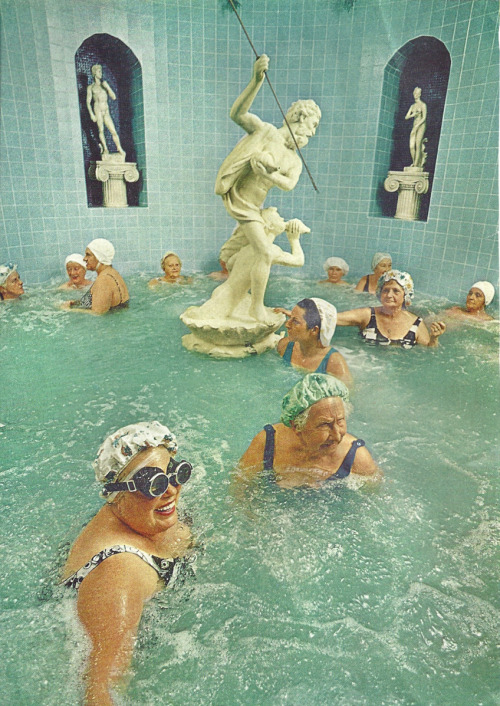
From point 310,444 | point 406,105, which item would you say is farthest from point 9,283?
A: point 406,105

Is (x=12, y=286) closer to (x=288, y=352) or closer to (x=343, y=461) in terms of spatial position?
(x=288, y=352)

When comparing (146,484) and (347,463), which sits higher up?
(146,484)

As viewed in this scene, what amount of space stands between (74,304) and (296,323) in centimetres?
328

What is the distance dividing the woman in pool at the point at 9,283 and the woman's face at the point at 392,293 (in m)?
4.34

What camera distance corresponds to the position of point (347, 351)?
5129 millimetres

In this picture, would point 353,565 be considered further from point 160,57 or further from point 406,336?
point 160,57

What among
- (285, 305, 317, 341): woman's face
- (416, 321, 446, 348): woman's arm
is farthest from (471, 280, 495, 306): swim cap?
(285, 305, 317, 341): woman's face

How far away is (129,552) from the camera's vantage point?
1.86 metres

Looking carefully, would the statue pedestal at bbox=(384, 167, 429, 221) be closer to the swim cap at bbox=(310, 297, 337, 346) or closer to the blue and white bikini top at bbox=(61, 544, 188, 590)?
the swim cap at bbox=(310, 297, 337, 346)

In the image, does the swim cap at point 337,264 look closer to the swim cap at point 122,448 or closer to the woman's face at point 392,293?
the woman's face at point 392,293

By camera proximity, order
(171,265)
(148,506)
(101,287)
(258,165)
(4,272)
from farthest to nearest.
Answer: (171,265), (4,272), (101,287), (258,165), (148,506)

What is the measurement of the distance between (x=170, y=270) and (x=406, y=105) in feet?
13.9

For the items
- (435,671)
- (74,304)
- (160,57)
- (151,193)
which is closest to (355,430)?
(435,671)

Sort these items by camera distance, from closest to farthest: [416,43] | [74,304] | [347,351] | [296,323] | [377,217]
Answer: [296,323], [347,351], [74,304], [416,43], [377,217]
